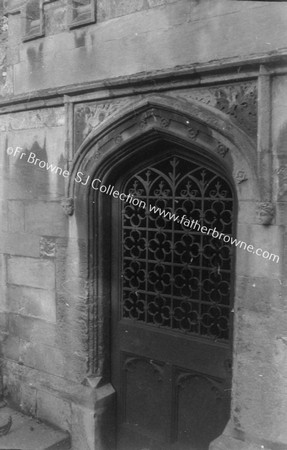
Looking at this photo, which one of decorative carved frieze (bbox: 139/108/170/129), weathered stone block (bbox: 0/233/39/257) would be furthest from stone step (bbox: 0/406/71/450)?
decorative carved frieze (bbox: 139/108/170/129)

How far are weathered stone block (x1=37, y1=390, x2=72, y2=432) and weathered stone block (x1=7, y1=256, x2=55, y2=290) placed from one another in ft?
3.74

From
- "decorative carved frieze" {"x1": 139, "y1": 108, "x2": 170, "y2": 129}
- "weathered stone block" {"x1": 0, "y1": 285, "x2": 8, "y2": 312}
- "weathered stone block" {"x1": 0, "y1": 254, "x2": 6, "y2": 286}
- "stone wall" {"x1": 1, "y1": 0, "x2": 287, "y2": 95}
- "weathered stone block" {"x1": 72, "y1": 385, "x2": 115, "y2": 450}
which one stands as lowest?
"weathered stone block" {"x1": 72, "y1": 385, "x2": 115, "y2": 450}

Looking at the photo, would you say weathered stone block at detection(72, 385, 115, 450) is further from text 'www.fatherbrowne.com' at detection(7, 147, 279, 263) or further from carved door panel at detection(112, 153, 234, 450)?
text 'www.fatherbrowne.com' at detection(7, 147, 279, 263)

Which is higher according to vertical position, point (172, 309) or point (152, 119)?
point (152, 119)

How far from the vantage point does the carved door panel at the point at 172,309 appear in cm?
406

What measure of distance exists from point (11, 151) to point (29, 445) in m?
2.98

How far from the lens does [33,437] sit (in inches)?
184

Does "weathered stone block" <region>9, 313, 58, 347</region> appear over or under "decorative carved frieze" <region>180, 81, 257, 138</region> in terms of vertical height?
under

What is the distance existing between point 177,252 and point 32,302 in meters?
1.81

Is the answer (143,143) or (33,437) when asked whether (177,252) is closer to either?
(143,143)

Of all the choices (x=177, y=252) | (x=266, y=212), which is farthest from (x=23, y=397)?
(x=266, y=212)

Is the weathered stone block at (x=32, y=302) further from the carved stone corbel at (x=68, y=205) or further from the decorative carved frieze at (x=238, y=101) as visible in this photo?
the decorative carved frieze at (x=238, y=101)

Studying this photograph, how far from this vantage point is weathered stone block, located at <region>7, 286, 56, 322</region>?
4914 millimetres

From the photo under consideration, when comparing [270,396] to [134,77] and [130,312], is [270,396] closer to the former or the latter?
[130,312]
